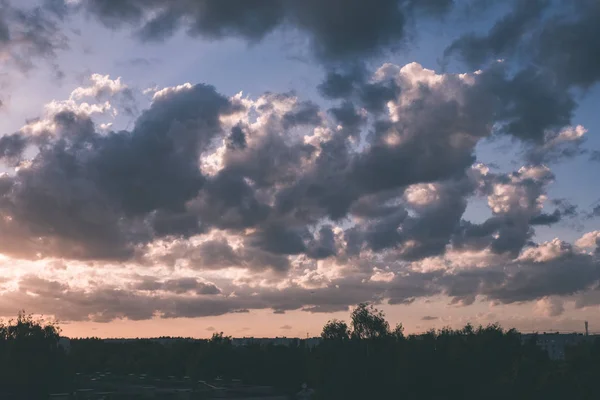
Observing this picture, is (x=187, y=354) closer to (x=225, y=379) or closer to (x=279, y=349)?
(x=225, y=379)

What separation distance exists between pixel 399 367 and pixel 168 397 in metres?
49.8

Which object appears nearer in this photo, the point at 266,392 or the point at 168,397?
the point at 168,397

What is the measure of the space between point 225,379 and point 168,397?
33.1 meters

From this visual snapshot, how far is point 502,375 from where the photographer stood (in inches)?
4090

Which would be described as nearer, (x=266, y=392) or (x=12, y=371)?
(x=12, y=371)

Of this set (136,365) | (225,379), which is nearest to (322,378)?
(225,379)

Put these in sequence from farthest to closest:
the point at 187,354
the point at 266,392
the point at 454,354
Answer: the point at 187,354 → the point at 266,392 → the point at 454,354

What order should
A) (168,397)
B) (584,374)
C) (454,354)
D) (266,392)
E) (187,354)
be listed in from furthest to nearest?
(187,354) → (266,392) → (168,397) → (454,354) → (584,374)

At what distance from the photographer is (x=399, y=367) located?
354ft

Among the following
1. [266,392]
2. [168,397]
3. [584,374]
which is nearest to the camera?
[584,374]

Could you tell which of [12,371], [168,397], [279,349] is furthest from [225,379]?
[12,371]

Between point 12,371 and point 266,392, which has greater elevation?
point 12,371

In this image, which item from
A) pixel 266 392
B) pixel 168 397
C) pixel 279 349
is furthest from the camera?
pixel 279 349

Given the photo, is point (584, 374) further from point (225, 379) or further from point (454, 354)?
point (225, 379)
